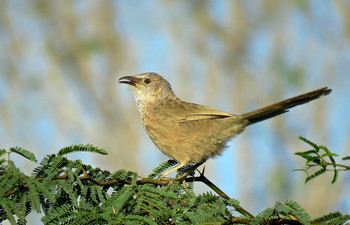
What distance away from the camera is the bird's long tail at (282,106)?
4.15 meters

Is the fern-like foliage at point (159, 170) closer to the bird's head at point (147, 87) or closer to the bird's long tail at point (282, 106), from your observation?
the bird's long tail at point (282, 106)

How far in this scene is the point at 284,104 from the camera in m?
4.73

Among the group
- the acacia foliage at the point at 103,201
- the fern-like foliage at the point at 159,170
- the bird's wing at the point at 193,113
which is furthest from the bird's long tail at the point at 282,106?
the acacia foliage at the point at 103,201

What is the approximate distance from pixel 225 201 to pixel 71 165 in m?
1.09

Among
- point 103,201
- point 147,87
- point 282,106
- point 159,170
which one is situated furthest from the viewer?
point 147,87

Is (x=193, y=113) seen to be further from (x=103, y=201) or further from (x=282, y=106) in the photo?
(x=103, y=201)

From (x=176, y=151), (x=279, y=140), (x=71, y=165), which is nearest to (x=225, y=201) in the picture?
A: (x=71, y=165)

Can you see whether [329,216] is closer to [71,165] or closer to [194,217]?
[194,217]

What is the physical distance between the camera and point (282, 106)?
4793 mm

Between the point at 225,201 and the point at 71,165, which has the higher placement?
the point at 71,165

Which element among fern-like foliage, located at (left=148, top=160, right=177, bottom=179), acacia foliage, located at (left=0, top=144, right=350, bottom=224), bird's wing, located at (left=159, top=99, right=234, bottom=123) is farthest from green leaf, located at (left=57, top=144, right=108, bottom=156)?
bird's wing, located at (left=159, top=99, right=234, bottom=123)

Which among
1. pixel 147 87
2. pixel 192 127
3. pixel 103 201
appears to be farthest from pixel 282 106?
pixel 147 87

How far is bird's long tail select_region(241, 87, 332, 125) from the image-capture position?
163 inches

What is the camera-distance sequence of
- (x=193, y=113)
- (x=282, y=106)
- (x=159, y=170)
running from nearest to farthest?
(x=159, y=170)
(x=282, y=106)
(x=193, y=113)
